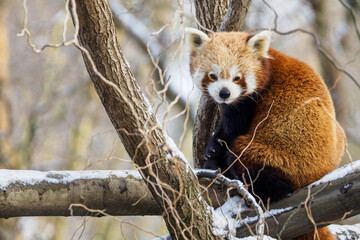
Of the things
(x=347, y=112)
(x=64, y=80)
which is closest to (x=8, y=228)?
(x=64, y=80)

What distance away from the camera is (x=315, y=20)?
8016 millimetres

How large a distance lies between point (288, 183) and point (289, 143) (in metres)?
0.34

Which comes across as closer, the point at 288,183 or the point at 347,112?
the point at 288,183

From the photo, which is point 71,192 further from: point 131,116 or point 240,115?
point 240,115

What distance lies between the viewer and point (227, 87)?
359cm

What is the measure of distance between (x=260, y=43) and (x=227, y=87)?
1.70ft

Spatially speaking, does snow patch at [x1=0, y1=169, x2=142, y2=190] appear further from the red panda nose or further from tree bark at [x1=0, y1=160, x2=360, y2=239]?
the red panda nose

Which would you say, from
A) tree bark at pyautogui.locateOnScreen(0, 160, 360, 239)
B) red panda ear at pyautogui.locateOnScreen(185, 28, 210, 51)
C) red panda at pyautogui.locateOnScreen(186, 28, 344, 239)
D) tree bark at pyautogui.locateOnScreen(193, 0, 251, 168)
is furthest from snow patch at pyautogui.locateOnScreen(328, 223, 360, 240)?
red panda ear at pyautogui.locateOnScreen(185, 28, 210, 51)

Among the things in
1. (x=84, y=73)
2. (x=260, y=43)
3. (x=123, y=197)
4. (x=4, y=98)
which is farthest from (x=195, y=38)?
(x=84, y=73)

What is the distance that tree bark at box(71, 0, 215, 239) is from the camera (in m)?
2.52

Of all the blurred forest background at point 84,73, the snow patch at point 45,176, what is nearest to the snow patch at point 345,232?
the snow patch at point 45,176

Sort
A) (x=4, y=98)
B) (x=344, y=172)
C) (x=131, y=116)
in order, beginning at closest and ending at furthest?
(x=131, y=116) < (x=344, y=172) < (x=4, y=98)

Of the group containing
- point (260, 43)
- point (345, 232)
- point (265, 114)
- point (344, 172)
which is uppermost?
point (260, 43)

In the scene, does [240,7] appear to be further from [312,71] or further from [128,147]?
[128,147]
